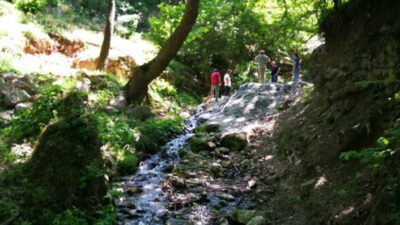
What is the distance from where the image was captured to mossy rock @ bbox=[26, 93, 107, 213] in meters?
5.60

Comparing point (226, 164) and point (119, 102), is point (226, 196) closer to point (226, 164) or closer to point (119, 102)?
point (226, 164)

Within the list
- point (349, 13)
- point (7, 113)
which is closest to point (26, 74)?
point (7, 113)

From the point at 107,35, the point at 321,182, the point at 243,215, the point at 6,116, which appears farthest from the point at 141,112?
the point at 321,182

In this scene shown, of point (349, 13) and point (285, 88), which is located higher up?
point (349, 13)

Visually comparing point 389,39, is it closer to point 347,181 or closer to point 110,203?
point 347,181

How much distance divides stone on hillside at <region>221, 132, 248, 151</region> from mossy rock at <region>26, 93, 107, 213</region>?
12.3 ft

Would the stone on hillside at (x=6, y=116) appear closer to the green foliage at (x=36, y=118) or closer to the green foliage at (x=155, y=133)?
the green foliage at (x=36, y=118)

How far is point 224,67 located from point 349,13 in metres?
15.6

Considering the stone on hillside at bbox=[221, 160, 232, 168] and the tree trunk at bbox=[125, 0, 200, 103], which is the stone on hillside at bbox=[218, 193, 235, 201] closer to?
the stone on hillside at bbox=[221, 160, 232, 168]

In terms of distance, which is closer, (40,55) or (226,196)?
→ (226,196)

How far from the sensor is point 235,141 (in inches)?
364

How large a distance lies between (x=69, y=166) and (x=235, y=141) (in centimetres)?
441

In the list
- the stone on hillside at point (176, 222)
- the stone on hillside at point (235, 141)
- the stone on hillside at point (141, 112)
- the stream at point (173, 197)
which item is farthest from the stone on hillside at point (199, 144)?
the stone on hillside at point (176, 222)

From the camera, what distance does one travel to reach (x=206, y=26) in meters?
21.0
